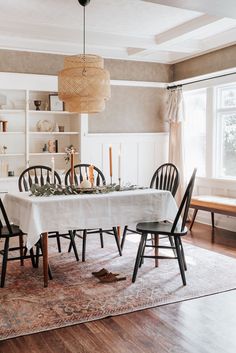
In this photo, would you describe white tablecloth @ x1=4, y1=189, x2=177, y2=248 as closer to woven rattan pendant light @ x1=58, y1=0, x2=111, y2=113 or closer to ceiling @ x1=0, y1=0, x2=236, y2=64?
woven rattan pendant light @ x1=58, y1=0, x2=111, y2=113

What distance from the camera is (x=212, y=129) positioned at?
680 centimetres

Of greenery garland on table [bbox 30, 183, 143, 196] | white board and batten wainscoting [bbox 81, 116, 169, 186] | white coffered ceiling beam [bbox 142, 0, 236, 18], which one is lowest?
greenery garland on table [bbox 30, 183, 143, 196]

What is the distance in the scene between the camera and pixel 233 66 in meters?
6.09

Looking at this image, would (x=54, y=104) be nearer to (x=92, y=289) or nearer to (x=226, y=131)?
(x=226, y=131)

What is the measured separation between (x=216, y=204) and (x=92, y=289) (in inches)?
107

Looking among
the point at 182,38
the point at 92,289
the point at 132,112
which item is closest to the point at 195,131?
the point at 132,112

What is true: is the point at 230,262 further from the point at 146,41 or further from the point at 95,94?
the point at 146,41

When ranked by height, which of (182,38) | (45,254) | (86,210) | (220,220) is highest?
(182,38)

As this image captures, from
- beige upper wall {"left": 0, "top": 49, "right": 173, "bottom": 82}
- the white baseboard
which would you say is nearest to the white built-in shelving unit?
beige upper wall {"left": 0, "top": 49, "right": 173, "bottom": 82}

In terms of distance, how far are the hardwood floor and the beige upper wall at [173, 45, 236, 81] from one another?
3.86 meters

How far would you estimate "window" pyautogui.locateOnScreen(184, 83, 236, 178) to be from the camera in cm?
659

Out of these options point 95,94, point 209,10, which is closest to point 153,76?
point 95,94

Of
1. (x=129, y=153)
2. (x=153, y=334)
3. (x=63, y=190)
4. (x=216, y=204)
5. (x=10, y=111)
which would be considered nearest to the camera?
(x=153, y=334)

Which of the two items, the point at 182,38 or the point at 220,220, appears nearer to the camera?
the point at 182,38
